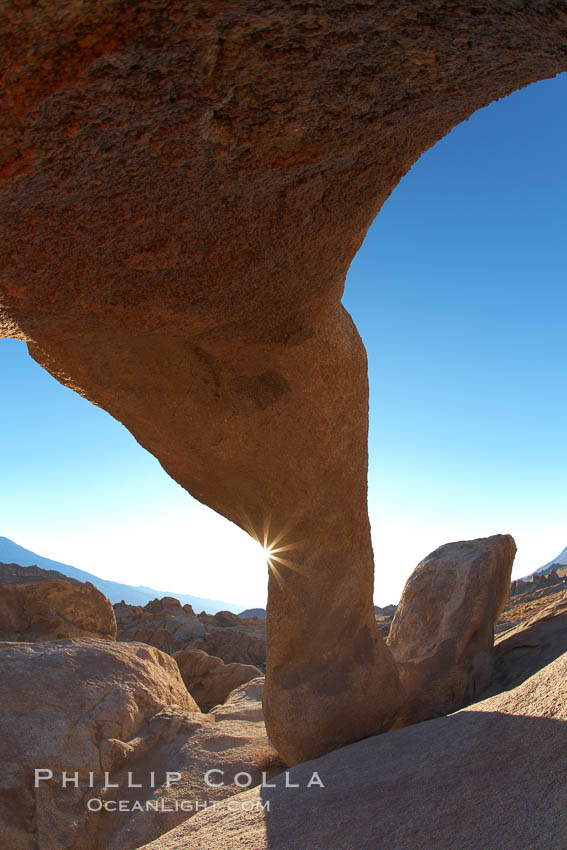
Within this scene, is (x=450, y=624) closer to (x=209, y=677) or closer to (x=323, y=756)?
(x=323, y=756)

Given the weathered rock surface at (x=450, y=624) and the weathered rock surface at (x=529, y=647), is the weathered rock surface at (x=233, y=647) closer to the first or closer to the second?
the weathered rock surface at (x=450, y=624)

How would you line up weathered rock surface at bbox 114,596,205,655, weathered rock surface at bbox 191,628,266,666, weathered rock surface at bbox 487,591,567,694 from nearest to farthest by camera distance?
weathered rock surface at bbox 487,591,567,694, weathered rock surface at bbox 191,628,266,666, weathered rock surface at bbox 114,596,205,655

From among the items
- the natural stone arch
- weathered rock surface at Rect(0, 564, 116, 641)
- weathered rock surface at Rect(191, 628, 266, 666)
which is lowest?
weathered rock surface at Rect(191, 628, 266, 666)

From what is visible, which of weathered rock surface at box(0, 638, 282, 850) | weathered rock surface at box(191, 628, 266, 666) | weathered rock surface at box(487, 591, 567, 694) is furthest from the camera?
weathered rock surface at box(191, 628, 266, 666)

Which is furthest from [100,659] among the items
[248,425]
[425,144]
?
[425,144]

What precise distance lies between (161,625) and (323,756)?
33.5 feet

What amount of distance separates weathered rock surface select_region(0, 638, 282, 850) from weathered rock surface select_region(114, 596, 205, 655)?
21.2 ft

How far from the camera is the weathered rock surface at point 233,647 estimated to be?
10.6m

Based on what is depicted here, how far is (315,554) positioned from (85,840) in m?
2.27

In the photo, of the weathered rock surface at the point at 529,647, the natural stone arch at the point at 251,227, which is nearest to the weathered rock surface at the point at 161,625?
the weathered rock surface at the point at 529,647

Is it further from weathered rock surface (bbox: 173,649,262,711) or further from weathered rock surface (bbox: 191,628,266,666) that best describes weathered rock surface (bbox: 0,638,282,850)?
weathered rock surface (bbox: 191,628,266,666)

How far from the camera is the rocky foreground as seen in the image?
7.34 ft

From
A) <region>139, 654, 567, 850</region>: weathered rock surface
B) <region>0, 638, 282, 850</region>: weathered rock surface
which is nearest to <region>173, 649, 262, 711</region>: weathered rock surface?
<region>0, 638, 282, 850</region>: weathered rock surface

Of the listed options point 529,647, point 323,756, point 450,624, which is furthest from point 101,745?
point 529,647
